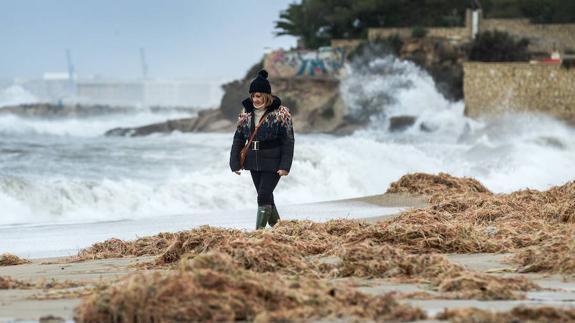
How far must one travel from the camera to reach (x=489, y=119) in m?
58.9

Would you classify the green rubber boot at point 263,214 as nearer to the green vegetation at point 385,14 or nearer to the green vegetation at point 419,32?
the green vegetation at point 419,32

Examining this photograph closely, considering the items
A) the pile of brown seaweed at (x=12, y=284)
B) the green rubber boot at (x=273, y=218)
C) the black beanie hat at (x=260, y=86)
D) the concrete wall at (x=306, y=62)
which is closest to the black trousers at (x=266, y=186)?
the green rubber boot at (x=273, y=218)

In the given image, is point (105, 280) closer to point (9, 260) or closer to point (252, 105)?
point (9, 260)

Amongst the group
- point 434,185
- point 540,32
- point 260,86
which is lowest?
point 434,185

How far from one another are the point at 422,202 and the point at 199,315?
11664 millimetres

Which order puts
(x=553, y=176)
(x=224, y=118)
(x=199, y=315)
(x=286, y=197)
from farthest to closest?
(x=224, y=118)
(x=553, y=176)
(x=286, y=197)
(x=199, y=315)

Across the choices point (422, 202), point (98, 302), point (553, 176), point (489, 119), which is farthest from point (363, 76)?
point (98, 302)

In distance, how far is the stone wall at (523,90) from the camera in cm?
5459

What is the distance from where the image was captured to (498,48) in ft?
230

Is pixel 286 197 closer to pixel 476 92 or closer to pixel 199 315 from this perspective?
pixel 199 315

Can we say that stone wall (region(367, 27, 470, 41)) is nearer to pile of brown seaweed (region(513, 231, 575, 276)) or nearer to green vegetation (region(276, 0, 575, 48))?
green vegetation (region(276, 0, 575, 48))

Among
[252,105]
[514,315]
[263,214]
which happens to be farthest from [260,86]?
[514,315]

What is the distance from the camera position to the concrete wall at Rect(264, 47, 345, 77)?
7700 cm

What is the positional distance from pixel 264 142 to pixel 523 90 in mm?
44744
